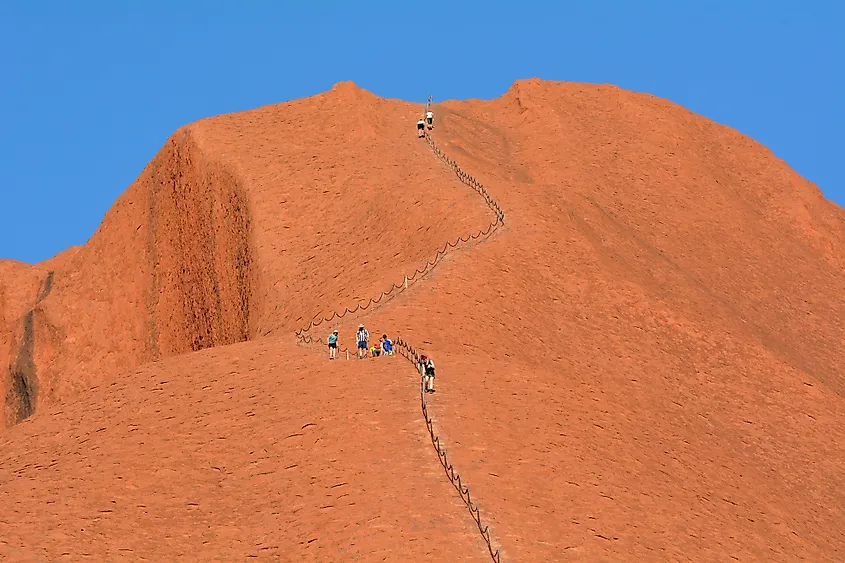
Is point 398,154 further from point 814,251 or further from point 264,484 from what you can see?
point 264,484

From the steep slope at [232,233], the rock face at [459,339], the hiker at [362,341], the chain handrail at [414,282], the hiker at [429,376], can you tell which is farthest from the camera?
the steep slope at [232,233]

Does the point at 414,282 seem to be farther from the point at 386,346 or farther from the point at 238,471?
the point at 238,471

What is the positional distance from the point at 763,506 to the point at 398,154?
98.6 feet

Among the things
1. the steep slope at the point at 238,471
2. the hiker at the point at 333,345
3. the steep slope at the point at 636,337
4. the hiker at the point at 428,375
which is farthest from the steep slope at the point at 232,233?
the hiker at the point at 428,375

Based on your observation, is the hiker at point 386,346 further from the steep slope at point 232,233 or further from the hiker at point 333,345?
the steep slope at point 232,233

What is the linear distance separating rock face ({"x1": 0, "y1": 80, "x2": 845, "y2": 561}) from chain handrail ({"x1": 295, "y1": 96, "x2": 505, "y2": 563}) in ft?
1.19

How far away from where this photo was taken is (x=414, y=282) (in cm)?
5725

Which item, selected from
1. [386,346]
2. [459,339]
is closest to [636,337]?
[459,339]

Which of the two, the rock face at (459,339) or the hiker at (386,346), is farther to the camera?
the hiker at (386,346)

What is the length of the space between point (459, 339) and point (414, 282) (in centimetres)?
526

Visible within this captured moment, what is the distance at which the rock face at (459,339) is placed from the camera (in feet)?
139

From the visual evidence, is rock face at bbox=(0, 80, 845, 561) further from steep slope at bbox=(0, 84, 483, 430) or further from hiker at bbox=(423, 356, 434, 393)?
hiker at bbox=(423, 356, 434, 393)

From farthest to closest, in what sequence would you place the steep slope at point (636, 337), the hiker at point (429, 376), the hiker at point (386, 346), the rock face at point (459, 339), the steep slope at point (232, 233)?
the steep slope at point (232, 233) < the hiker at point (386, 346) < the hiker at point (429, 376) < the steep slope at point (636, 337) < the rock face at point (459, 339)

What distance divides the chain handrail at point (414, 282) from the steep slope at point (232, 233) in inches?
34.8
